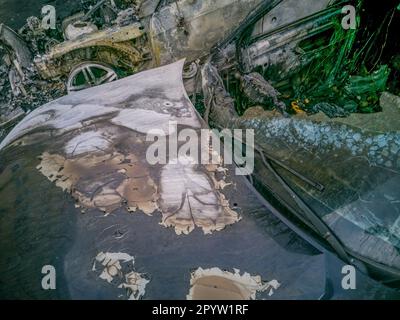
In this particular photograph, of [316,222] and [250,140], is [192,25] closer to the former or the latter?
[250,140]

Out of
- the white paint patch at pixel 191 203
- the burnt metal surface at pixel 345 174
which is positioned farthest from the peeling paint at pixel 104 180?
the burnt metal surface at pixel 345 174

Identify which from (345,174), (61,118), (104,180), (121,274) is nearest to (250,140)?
(345,174)

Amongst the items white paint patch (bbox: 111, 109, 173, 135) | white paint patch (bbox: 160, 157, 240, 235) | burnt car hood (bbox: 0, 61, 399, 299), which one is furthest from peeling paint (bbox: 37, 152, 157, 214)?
white paint patch (bbox: 111, 109, 173, 135)

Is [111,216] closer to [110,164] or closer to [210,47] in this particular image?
[110,164]

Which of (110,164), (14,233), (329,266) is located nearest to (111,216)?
(110,164)

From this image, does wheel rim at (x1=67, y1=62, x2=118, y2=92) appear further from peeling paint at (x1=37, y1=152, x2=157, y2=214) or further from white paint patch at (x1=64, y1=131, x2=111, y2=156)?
peeling paint at (x1=37, y1=152, x2=157, y2=214)

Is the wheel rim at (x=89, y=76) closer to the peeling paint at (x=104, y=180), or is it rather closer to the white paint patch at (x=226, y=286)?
the peeling paint at (x=104, y=180)
